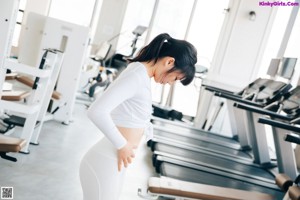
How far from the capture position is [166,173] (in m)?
2.62

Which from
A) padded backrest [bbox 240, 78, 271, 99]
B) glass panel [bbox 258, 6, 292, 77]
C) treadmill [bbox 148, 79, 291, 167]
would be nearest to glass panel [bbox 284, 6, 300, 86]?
glass panel [bbox 258, 6, 292, 77]

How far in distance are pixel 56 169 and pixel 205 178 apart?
127 centimetres

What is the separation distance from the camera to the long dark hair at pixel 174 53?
131 cm

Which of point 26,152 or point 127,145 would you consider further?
point 26,152

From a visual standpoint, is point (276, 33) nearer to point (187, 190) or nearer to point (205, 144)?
point (205, 144)

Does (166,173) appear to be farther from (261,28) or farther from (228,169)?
(261,28)

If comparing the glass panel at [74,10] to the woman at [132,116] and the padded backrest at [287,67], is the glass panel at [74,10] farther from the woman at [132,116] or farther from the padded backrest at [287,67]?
the woman at [132,116]

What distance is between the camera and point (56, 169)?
109 inches

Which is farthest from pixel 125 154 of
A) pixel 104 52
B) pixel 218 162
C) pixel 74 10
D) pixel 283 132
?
pixel 74 10

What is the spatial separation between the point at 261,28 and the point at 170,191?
196 inches

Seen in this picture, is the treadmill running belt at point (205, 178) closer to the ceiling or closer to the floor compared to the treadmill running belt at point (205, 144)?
closer to the ceiling

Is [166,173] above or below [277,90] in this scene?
below

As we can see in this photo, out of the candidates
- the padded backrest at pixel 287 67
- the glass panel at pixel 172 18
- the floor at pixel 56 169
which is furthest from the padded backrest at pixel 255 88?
the glass panel at pixel 172 18

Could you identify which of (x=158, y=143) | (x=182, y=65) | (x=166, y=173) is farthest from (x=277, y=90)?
(x=182, y=65)
